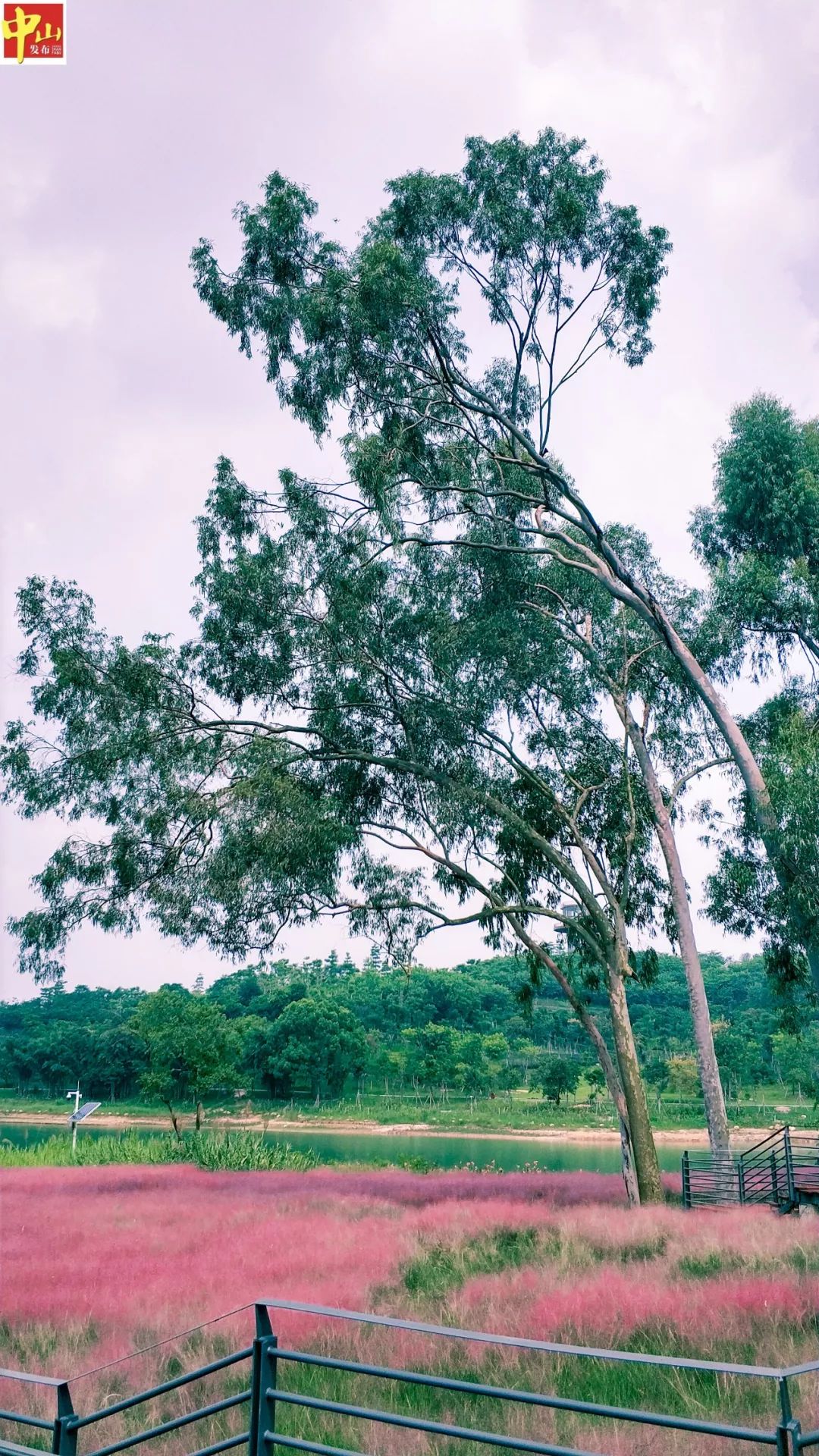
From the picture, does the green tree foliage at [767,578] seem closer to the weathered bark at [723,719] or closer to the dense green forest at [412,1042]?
the weathered bark at [723,719]

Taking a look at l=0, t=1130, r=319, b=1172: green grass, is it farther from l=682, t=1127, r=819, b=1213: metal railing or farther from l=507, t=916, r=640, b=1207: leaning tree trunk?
l=682, t=1127, r=819, b=1213: metal railing

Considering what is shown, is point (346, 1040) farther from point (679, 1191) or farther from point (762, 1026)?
point (679, 1191)

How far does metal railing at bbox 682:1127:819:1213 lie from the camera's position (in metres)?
18.0

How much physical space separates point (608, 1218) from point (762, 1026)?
62.0 meters

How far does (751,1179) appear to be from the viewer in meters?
18.8

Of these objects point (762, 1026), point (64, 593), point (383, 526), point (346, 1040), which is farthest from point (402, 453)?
point (762, 1026)

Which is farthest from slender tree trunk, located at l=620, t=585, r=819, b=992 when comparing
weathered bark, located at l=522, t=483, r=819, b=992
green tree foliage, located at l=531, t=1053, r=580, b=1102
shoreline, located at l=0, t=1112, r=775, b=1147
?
green tree foliage, located at l=531, t=1053, r=580, b=1102

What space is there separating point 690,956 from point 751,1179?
4116 millimetres

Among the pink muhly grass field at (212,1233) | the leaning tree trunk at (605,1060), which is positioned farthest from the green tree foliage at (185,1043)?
the leaning tree trunk at (605,1060)

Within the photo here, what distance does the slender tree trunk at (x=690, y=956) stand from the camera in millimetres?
18969

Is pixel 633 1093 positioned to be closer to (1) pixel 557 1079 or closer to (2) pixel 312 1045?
(1) pixel 557 1079

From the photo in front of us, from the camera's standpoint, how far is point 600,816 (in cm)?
2161

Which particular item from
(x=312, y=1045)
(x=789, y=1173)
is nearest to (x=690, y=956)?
(x=789, y=1173)

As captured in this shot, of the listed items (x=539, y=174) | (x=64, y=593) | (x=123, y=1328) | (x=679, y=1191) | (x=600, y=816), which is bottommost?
(x=679, y=1191)
